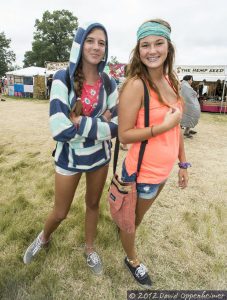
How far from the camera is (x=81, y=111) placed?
1.83 meters

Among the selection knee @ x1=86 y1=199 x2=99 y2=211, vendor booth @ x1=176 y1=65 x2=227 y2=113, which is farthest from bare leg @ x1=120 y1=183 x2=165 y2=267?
vendor booth @ x1=176 y1=65 x2=227 y2=113

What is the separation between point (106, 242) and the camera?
2.63 meters

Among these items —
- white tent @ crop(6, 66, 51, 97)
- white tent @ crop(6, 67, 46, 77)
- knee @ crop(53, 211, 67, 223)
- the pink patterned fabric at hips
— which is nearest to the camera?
the pink patterned fabric at hips

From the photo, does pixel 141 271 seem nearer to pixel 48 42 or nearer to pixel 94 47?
pixel 94 47

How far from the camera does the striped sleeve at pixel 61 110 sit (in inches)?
68.3

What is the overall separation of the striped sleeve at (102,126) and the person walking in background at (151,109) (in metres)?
0.16

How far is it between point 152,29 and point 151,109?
0.47 metres

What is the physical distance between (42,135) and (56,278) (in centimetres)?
531

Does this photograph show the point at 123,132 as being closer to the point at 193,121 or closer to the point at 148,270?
the point at 148,270

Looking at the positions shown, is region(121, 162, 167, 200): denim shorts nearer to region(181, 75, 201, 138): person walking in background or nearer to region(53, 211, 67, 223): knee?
region(53, 211, 67, 223): knee

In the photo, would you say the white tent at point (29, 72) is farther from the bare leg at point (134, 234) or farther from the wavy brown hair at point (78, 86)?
the bare leg at point (134, 234)

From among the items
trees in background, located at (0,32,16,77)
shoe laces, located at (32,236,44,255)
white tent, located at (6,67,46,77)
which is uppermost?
trees in background, located at (0,32,16,77)

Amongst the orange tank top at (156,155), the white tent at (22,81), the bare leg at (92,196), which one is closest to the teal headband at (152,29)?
the orange tank top at (156,155)

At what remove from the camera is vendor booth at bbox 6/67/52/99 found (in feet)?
64.4
